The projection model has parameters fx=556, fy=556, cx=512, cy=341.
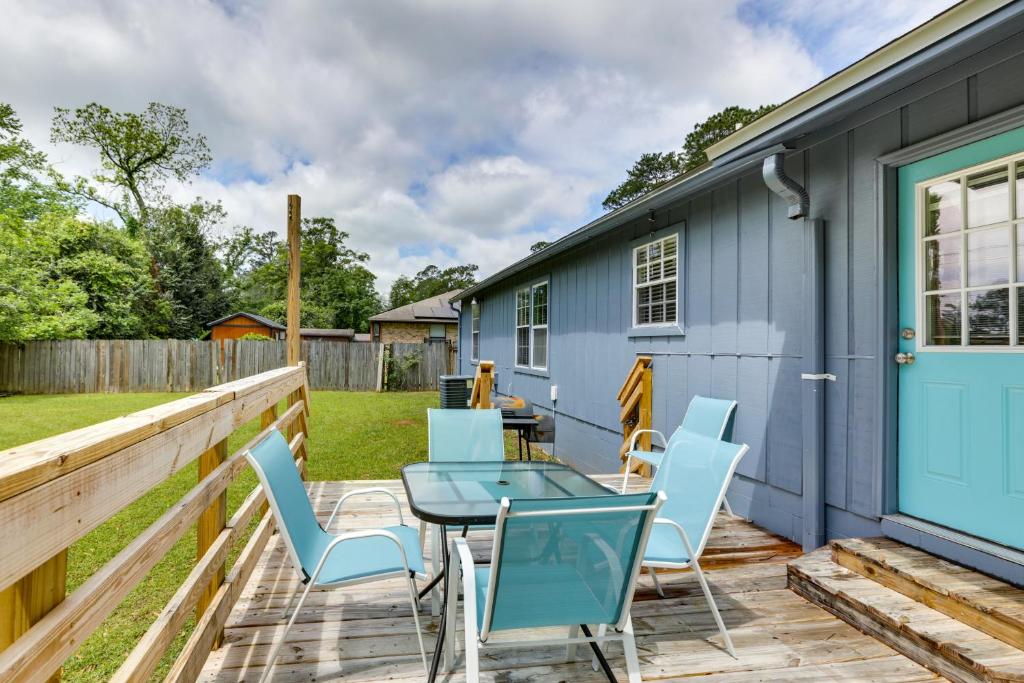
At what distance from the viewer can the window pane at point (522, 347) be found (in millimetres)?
9914

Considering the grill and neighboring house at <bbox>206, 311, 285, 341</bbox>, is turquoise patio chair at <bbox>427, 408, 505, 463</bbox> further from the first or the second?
neighboring house at <bbox>206, 311, 285, 341</bbox>

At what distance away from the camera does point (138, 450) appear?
1.32 meters

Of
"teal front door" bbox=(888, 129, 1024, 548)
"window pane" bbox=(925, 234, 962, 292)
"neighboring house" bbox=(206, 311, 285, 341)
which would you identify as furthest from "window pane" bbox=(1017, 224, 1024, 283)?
"neighboring house" bbox=(206, 311, 285, 341)

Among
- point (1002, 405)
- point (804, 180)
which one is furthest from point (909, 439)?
point (804, 180)

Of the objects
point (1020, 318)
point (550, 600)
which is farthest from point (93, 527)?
point (1020, 318)

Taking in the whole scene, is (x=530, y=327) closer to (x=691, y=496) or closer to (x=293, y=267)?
(x=293, y=267)

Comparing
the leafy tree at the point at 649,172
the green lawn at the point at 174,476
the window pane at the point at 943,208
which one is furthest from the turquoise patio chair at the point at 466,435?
the leafy tree at the point at 649,172

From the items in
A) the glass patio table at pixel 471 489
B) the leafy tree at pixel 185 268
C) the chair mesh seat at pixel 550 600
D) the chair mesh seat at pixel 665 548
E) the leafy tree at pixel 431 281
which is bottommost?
the chair mesh seat at pixel 665 548

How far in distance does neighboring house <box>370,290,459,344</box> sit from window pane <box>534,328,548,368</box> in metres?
18.2

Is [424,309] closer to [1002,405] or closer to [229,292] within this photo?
[229,292]

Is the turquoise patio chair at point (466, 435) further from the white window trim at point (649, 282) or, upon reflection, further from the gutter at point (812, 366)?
the white window trim at point (649, 282)

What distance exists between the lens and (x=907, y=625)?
2.30 m

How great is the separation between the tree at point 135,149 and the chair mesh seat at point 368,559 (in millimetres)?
28613

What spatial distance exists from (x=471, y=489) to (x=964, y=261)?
8.69 feet
